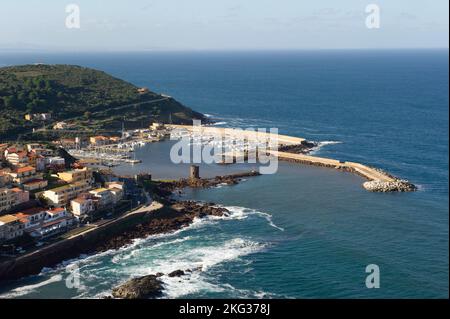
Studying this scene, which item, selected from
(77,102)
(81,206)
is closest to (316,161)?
(81,206)

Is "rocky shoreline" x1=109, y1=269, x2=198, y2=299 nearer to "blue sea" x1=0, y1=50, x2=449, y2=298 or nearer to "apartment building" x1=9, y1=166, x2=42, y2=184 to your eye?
"blue sea" x1=0, y1=50, x2=449, y2=298

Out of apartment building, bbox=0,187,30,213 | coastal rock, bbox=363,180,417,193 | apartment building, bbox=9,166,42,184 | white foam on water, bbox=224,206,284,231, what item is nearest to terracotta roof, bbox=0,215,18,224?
apartment building, bbox=0,187,30,213

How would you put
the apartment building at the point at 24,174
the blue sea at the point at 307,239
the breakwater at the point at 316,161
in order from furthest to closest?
the breakwater at the point at 316,161
the apartment building at the point at 24,174
the blue sea at the point at 307,239

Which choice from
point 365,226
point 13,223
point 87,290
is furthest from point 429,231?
point 13,223

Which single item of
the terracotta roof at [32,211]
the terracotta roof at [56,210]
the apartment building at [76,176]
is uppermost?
the apartment building at [76,176]

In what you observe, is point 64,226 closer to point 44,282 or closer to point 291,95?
point 44,282

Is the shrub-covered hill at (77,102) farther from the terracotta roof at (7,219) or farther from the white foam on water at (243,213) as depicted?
the white foam on water at (243,213)

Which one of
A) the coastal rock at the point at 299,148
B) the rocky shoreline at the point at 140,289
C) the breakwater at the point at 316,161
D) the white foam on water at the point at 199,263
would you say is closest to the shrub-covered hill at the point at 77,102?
the breakwater at the point at 316,161
